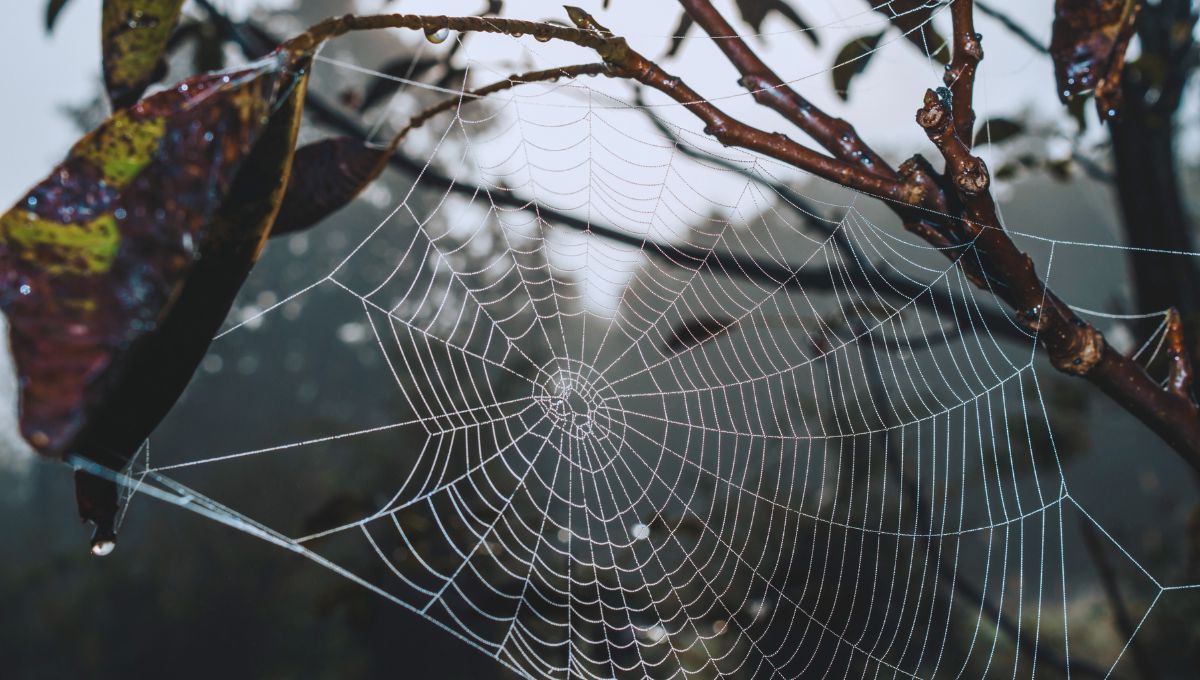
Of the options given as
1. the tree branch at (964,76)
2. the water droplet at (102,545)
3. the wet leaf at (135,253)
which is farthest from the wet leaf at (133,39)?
the tree branch at (964,76)

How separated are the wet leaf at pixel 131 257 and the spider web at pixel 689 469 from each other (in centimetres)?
43

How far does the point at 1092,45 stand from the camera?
2.90ft

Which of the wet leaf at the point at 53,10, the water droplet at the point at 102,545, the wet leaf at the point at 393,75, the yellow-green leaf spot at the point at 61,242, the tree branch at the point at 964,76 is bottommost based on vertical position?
the water droplet at the point at 102,545

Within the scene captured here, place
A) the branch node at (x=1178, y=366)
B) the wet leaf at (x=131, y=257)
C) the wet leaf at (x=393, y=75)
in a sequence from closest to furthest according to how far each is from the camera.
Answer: the wet leaf at (x=131, y=257), the branch node at (x=1178, y=366), the wet leaf at (x=393, y=75)

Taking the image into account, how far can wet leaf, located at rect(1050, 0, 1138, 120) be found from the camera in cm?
88

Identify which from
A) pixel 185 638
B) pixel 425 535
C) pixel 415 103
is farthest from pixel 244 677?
pixel 415 103

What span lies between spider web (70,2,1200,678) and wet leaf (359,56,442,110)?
0.14 ft

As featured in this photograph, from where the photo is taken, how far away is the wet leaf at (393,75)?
1624mm

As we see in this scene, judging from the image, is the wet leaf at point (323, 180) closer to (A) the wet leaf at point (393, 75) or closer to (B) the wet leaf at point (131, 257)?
(B) the wet leaf at point (131, 257)

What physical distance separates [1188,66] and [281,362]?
77.8 feet

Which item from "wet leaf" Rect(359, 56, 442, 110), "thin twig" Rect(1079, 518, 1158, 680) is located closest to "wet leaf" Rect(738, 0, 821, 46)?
"wet leaf" Rect(359, 56, 442, 110)

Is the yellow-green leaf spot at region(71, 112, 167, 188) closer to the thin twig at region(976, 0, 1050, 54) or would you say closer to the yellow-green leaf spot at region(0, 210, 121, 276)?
the yellow-green leaf spot at region(0, 210, 121, 276)

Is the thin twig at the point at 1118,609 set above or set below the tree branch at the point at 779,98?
below

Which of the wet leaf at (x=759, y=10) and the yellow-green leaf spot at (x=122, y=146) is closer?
the yellow-green leaf spot at (x=122, y=146)
